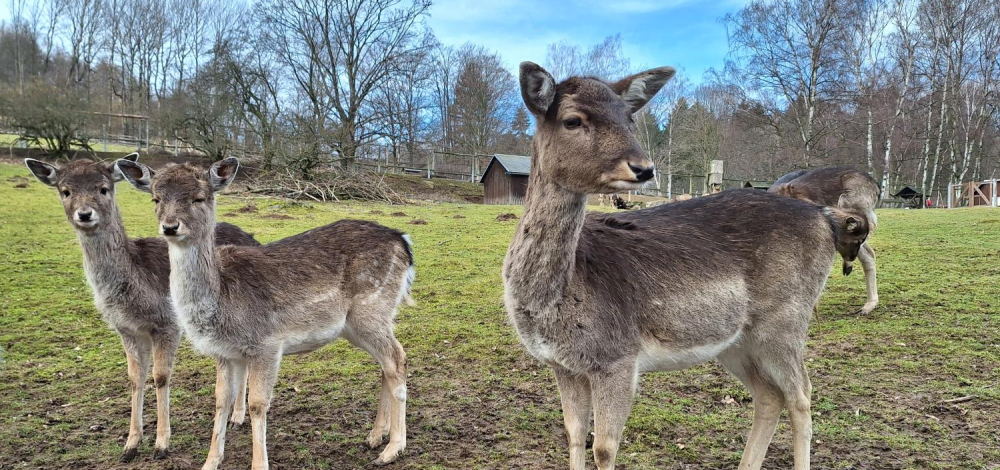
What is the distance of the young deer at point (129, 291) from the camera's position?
4.61 metres

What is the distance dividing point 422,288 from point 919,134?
3560 cm

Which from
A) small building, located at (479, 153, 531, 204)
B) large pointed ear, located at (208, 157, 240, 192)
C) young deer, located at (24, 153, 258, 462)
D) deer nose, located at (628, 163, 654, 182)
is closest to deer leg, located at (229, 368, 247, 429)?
young deer, located at (24, 153, 258, 462)

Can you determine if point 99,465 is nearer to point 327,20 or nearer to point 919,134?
point 327,20

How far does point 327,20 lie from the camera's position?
121 ft

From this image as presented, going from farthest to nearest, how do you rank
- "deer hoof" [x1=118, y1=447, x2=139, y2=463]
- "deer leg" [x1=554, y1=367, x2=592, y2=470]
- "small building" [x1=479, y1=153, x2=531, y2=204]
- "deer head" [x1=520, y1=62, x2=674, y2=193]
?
"small building" [x1=479, y1=153, x2=531, y2=204], "deer hoof" [x1=118, y1=447, x2=139, y2=463], "deer leg" [x1=554, y1=367, x2=592, y2=470], "deer head" [x1=520, y1=62, x2=674, y2=193]

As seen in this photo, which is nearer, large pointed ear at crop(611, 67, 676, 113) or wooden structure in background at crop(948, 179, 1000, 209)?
large pointed ear at crop(611, 67, 676, 113)

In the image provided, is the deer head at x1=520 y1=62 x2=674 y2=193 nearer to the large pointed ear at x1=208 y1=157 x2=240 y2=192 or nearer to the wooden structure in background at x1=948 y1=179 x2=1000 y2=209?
the large pointed ear at x1=208 y1=157 x2=240 y2=192

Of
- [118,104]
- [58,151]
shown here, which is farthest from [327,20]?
[118,104]

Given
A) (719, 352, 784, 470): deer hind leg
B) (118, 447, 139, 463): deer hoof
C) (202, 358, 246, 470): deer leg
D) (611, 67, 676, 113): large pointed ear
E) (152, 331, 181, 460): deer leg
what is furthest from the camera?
(152, 331, 181, 460): deer leg

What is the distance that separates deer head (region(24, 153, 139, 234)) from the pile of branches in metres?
19.5

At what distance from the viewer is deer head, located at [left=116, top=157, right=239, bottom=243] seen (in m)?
4.13

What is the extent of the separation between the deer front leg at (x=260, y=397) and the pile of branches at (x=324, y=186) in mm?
21156

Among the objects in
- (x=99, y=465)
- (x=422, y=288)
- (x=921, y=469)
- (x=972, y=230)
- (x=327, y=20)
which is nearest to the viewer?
(x=921, y=469)

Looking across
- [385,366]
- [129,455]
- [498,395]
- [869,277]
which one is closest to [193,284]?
[129,455]
